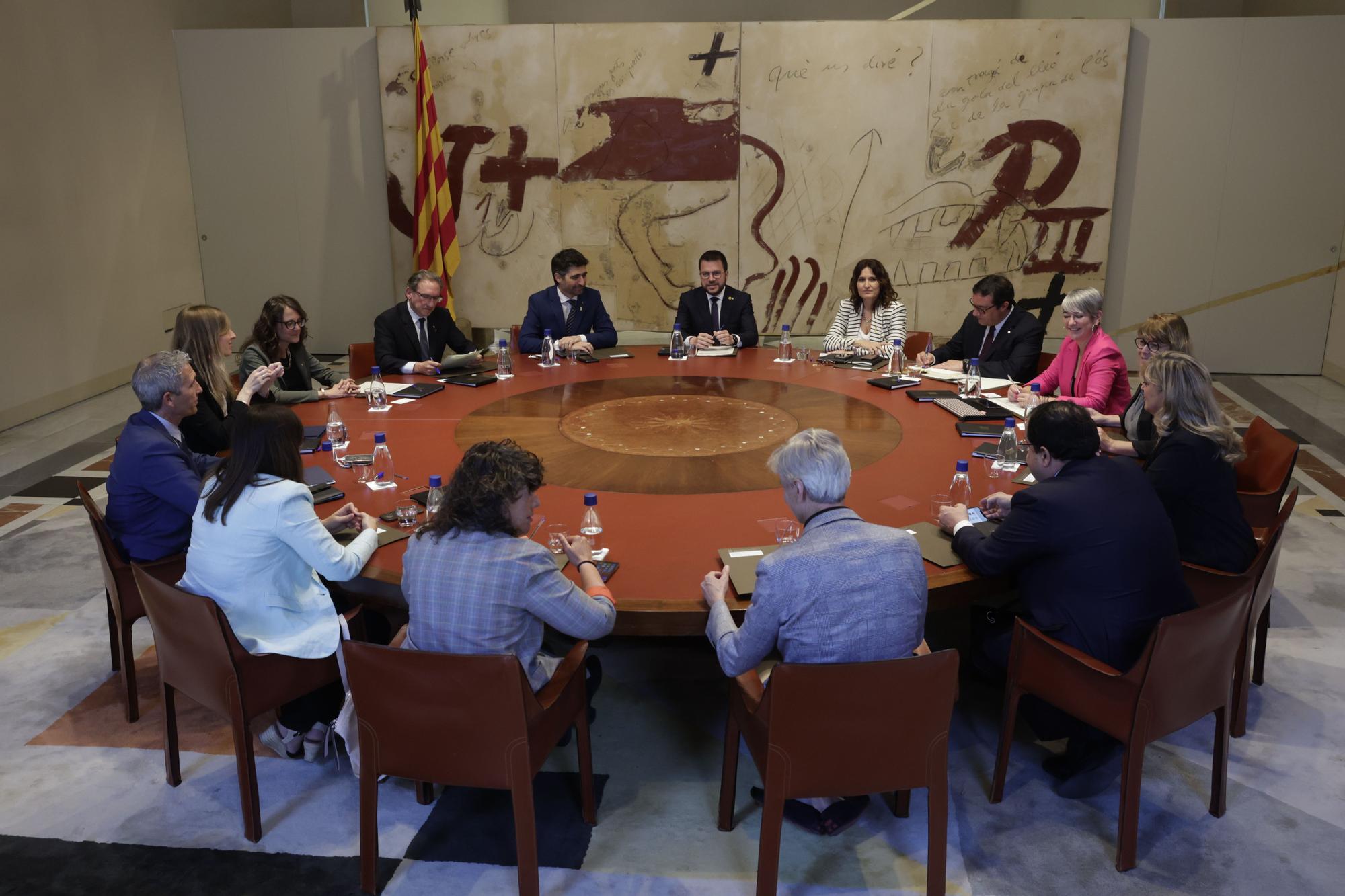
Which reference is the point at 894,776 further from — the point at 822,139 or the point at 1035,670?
the point at 822,139

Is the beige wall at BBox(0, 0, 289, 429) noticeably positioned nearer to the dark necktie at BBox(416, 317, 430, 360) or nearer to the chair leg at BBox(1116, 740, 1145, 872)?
the dark necktie at BBox(416, 317, 430, 360)

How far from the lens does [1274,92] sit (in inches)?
326

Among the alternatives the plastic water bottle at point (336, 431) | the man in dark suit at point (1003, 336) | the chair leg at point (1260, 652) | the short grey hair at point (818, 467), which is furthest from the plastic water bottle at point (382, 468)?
the chair leg at point (1260, 652)

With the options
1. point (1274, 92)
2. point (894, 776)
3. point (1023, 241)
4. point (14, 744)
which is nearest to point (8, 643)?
point (14, 744)

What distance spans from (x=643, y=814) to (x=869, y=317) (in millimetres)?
3961

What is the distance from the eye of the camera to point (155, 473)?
136 inches

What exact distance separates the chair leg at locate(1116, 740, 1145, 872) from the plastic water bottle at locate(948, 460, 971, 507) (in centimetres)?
101

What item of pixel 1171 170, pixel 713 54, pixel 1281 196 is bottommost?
pixel 1281 196

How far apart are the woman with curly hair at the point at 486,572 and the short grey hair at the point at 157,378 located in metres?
1.46

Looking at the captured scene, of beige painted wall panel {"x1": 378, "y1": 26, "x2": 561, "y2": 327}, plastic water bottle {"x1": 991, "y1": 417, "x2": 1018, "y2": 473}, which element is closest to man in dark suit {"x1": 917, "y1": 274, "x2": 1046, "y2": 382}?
plastic water bottle {"x1": 991, "y1": 417, "x2": 1018, "y2": 473}

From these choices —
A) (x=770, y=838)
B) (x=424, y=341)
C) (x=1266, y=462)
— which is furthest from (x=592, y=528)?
(x=424, y=341)

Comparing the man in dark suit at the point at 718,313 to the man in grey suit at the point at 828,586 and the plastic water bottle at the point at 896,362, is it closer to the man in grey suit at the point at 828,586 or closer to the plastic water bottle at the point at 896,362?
the plastic water bottle at the point at 896,362

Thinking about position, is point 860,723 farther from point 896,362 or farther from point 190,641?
point 896,362

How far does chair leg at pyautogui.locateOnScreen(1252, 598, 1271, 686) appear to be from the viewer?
3.80m
